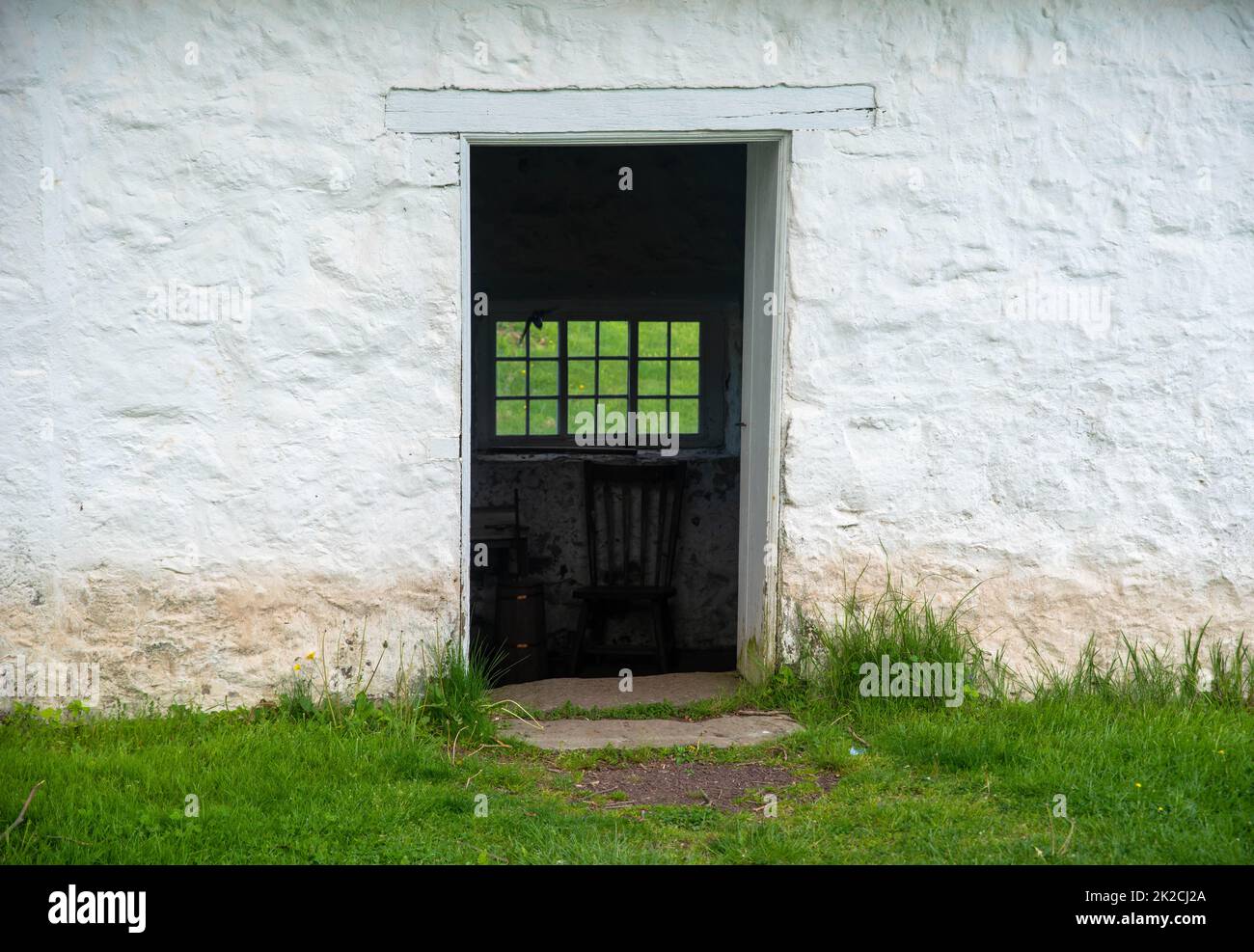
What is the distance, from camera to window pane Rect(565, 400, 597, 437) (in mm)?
9133

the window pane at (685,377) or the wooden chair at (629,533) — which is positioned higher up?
the window pane at (685,377)

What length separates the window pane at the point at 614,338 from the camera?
909cm

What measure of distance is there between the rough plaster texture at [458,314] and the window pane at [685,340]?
4.17 metres

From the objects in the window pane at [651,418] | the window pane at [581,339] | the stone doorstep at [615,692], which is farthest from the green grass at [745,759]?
the window pane at [581,339]

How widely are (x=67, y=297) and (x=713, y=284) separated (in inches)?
205

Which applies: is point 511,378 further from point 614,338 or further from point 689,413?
point 689,413

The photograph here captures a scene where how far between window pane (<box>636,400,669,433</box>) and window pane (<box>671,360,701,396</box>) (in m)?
0.17

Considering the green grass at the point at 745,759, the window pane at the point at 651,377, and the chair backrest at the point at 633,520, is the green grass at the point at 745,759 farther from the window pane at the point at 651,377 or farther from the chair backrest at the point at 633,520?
the window pane at the point at 651,377

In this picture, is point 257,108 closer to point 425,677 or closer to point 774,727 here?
point 425,677

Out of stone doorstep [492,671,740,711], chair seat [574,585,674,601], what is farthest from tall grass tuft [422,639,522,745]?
chair seat [574,585,674,601]

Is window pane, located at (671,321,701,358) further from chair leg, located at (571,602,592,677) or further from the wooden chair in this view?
chair leg, located at (571,602,592,677)

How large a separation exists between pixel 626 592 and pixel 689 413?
179 centimetres

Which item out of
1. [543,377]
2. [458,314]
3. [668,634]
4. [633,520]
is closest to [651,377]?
[543,377]

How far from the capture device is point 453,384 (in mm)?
4891
